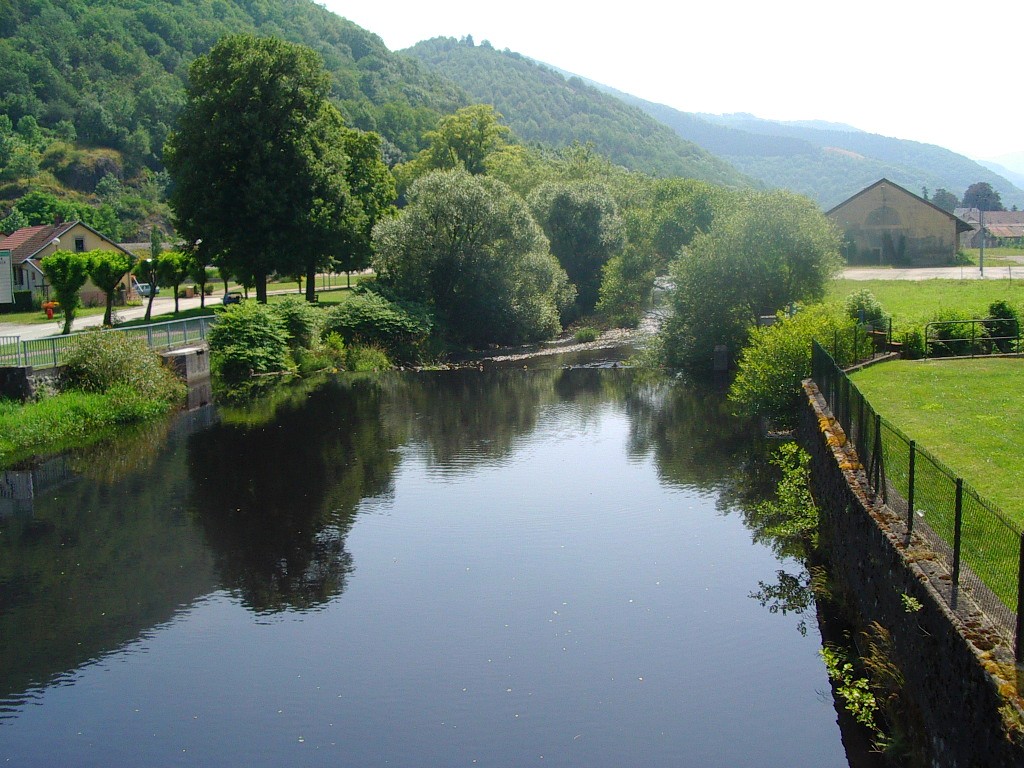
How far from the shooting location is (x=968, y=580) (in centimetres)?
944

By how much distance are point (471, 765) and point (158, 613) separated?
6.77 metres

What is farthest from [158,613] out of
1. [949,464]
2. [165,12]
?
[165,12]

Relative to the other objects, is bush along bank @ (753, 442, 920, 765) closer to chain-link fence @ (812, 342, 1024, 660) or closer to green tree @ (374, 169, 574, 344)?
chain-link fence @ (812, 342, 1024, 660)

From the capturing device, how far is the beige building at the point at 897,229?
Result: 7238cm

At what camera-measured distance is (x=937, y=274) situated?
2295 inches

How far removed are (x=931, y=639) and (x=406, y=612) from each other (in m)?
8.37

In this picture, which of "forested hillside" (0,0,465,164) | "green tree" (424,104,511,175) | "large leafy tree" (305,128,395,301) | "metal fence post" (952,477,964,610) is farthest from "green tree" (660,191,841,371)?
"forested hillside" (0,0,465,164)

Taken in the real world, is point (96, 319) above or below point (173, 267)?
below

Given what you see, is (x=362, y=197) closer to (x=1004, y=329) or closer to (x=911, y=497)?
(x=1004, y=329)

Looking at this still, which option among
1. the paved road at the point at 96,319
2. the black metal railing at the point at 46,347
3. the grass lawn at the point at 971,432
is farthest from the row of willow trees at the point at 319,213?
the grass lawn at the point at 971,432

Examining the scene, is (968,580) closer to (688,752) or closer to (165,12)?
(688,752)

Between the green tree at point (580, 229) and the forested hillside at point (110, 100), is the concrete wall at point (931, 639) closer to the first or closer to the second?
the green tree at point (580, 229)

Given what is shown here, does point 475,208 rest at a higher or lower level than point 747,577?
higher

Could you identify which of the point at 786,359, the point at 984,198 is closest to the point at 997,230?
the point at 984,198
